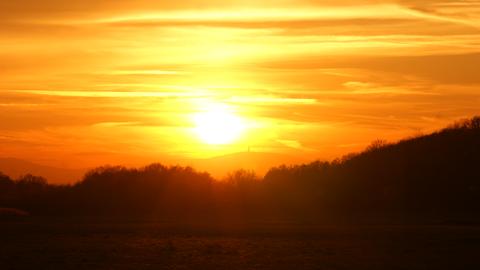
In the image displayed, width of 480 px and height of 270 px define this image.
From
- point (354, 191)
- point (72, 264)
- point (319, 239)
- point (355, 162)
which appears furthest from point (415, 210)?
point (72, 264)

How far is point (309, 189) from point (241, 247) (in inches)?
2160

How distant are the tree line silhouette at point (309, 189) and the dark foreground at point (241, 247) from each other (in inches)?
755

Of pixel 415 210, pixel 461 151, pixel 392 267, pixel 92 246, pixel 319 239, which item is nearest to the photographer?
pixel 392 267

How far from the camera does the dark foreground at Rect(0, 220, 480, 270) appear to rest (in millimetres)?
39688

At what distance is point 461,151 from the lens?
9488 centimetres

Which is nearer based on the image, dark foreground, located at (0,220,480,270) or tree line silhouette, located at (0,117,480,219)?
dark foreground, located at (0,220,480,270)

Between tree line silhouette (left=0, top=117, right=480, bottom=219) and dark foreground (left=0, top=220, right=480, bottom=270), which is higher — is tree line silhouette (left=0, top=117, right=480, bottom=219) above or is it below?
above

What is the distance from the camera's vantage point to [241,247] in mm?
47031

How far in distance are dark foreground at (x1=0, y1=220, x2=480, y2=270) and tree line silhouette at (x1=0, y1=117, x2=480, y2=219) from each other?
62.9 ft

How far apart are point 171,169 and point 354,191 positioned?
29.3m

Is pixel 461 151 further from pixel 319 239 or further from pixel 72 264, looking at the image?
pixel 72 264

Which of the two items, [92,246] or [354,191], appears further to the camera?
[354,191]

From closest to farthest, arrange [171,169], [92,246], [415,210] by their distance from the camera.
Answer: [92,246] < [415,210] < [171,169]

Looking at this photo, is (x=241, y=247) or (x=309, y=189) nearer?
(x=241, y=247)
